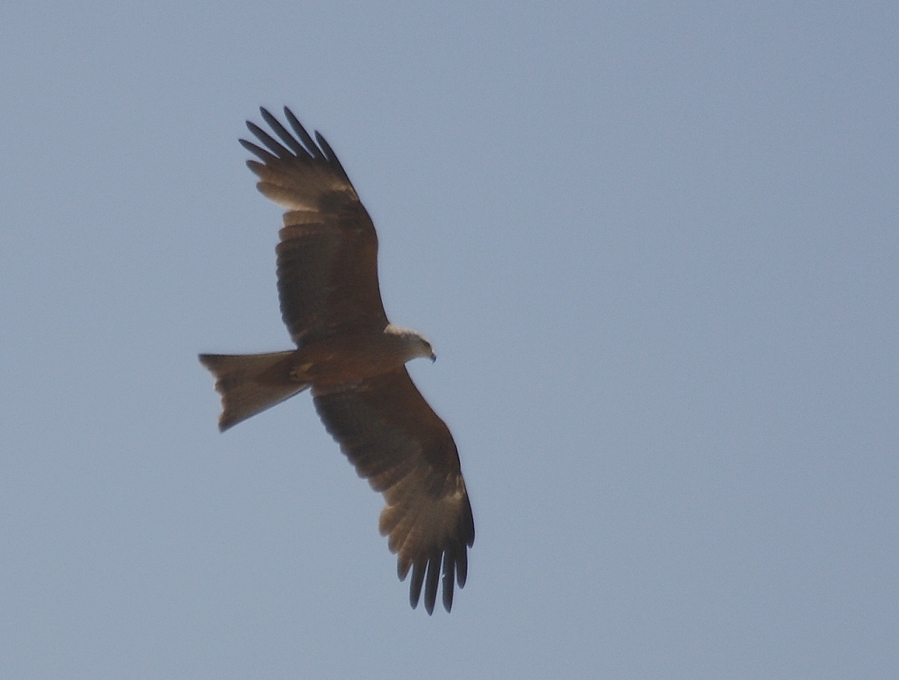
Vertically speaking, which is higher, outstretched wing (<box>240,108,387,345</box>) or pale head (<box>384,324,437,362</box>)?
outstretched wing (<box>240,108,387,345</box>)

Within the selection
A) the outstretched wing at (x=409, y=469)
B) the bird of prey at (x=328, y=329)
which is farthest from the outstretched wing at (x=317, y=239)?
the outstretched wing at (x=409, y=469)

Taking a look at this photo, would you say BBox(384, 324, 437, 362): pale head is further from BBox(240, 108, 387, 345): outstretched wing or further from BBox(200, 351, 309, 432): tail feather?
BBox(200, 351, 309, 432): tail feather

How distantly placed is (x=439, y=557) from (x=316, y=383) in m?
1.73

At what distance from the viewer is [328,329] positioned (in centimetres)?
1043

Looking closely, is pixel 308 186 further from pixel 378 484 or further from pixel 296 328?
pixel 378 484

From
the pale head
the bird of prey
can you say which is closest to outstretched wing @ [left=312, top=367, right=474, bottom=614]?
the bird of prey

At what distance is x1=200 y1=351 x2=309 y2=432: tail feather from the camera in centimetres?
1030

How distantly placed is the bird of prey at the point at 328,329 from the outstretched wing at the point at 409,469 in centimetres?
1

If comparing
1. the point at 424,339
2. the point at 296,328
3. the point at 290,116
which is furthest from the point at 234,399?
the point at 290,116

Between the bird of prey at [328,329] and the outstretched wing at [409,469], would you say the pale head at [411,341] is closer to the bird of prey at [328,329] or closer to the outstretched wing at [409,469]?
the bird of prey at [328,329]

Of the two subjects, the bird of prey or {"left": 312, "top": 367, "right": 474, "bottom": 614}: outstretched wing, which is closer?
the bird of prey

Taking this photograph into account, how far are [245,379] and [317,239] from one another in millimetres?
1166

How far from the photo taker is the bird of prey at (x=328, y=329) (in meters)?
10.2

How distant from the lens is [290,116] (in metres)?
10.4
